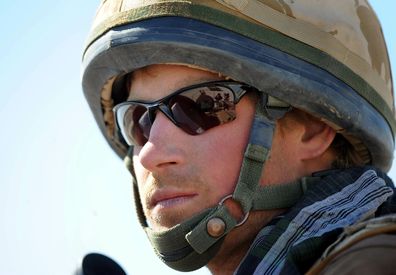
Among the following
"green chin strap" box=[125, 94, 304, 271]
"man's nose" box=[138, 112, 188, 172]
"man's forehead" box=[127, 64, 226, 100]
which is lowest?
"green chin strap" box=[125, 94, 304, 271]

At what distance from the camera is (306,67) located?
4102 mm

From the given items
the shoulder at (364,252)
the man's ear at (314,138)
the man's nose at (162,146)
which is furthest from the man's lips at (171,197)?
the shoulder at (364,252)

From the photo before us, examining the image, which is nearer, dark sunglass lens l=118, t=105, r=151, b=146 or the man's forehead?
the man's forehead

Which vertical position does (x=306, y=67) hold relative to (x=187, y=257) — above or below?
above

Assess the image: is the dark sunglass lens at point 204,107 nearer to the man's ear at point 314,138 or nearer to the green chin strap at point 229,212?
the green chin strap at point 229,212

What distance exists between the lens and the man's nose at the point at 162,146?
13.0 feet

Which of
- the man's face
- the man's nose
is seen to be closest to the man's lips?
the man's face

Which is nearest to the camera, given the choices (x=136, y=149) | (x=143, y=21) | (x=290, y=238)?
(x=290, y=238)

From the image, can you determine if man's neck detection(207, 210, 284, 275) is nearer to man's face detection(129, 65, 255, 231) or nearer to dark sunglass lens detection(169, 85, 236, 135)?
man's face detection(129, 65, 255, 231)

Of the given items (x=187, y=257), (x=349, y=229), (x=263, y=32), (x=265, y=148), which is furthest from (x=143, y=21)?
(x=349, y=229)

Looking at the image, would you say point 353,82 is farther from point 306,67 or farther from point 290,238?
point 290,238

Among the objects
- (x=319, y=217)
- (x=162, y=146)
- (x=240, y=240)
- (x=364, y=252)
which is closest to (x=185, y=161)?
(x=162, y=146)

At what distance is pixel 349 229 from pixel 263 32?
1.39 m

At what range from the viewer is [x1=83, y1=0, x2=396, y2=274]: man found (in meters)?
3.94
